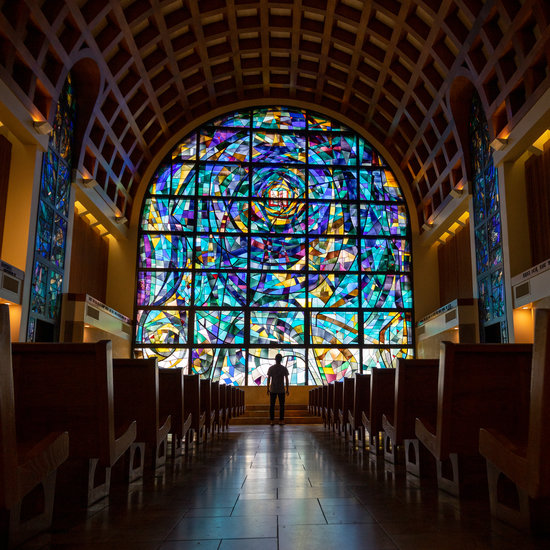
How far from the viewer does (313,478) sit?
11.8ft

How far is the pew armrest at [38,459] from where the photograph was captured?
1.83 meters

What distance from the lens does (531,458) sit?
1902mm

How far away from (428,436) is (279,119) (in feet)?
51.8

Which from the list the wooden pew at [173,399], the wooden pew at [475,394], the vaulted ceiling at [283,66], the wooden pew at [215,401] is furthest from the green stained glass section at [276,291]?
the wooden pew at [475,394]

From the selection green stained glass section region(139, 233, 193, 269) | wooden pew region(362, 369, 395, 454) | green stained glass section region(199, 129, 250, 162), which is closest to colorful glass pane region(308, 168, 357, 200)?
green stained glass section region(199, 129, 250, 162)

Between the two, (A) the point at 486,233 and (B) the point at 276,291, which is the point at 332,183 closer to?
(B) the point at 276,291

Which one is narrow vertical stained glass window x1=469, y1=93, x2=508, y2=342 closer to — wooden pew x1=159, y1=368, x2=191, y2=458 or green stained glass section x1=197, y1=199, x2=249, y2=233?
green stained glass section x1=197, y1=199, x2=249, y2=233

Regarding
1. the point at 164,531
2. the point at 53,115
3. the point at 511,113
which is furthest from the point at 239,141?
the point at 164,531

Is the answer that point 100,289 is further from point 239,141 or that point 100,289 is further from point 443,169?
point 443,169

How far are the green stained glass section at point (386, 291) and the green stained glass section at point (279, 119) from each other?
5.21 meters

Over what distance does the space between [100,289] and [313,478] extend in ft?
43.3

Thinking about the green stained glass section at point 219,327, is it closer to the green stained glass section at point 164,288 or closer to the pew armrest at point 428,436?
the green stained glass section at point 164,288

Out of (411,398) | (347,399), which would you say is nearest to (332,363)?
(347,399)

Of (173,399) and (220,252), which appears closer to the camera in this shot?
(173,399)
